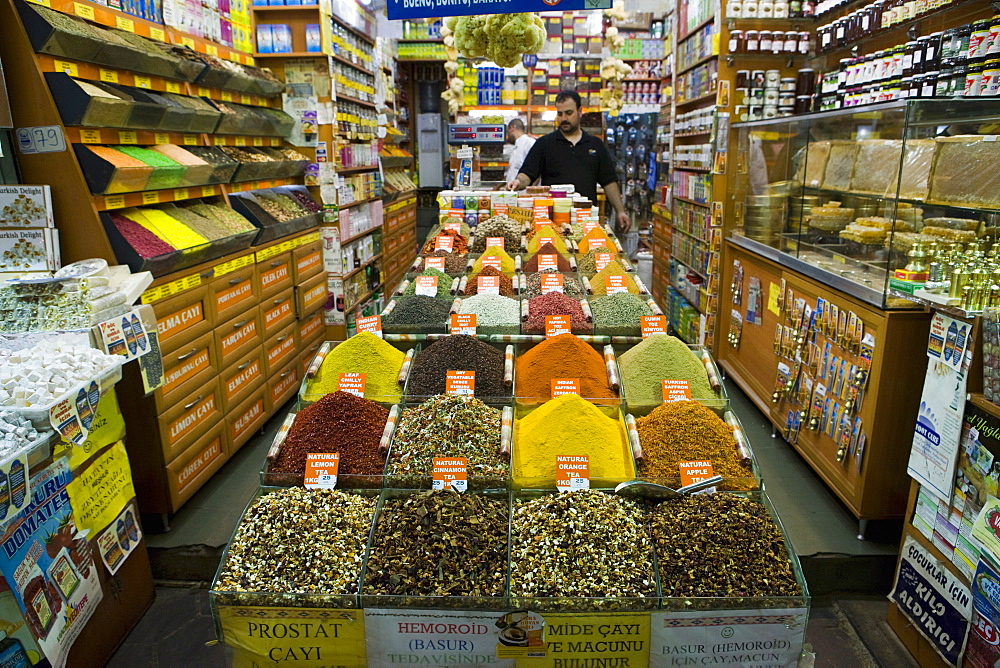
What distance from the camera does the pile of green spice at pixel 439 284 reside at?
12.0ft

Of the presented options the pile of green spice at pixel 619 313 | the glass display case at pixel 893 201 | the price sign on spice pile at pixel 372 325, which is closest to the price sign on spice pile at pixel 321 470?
the price sign on spice pile at pixel 372 325

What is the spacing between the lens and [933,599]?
222 centimetres

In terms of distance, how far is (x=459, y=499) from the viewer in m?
1.92

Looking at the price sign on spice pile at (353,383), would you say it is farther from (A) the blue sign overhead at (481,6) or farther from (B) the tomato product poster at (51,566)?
(A) the blue sign overhead at (481,6)

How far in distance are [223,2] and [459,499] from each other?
4107 millimetres

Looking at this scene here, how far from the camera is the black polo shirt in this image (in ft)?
20.2

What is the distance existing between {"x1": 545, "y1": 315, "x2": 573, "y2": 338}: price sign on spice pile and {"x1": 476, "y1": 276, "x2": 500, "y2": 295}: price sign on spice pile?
23.3 inches

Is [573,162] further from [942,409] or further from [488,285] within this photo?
[942,409]

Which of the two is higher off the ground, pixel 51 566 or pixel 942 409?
pixel 942 409

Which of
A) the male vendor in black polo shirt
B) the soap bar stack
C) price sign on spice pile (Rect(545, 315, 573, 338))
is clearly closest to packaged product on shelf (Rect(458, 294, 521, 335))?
price sign on spice pile (Rect(545, 315, 573, 338))

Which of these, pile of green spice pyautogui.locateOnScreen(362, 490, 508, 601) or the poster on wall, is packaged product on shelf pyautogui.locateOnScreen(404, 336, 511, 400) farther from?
the poster on wall

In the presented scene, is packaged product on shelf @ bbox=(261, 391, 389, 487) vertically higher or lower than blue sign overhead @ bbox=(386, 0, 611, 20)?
lower

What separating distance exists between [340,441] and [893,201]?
8.43 ft

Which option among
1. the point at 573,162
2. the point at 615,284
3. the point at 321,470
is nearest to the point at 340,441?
the point at 321,470
